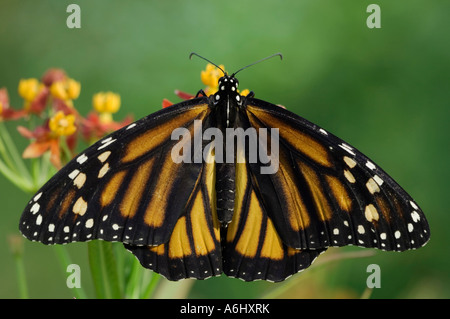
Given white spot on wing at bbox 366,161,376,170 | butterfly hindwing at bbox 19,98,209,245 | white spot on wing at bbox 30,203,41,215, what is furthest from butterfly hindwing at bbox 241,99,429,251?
white spot on wing at bbox 30,203,41,215

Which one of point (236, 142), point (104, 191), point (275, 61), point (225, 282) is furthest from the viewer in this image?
point (275, 61)

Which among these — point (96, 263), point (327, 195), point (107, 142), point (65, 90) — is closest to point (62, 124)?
point (65, 90)

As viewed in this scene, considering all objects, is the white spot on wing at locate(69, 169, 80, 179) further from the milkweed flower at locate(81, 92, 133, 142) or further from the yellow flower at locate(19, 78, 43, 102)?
the yellow flower at locate(19, 78, 43, 102)

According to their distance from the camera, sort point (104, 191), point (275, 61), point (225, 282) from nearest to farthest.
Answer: point (104, 191)
point (225, 282)
point (275, 61)

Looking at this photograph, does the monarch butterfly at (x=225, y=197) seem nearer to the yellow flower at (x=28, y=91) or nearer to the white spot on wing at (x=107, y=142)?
the white spot on wing at (x=107, y=142)

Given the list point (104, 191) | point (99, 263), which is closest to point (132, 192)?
point (104, 191)

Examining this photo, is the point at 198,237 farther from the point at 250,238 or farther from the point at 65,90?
the point at 65,90

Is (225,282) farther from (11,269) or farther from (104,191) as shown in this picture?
(104,191)
